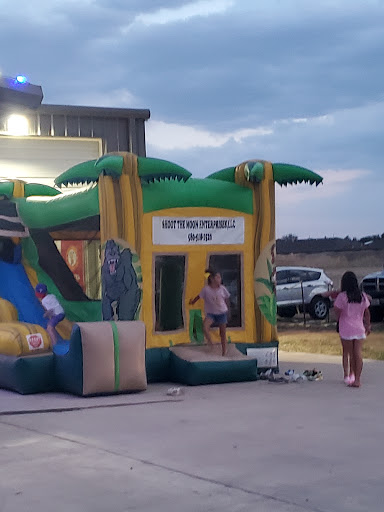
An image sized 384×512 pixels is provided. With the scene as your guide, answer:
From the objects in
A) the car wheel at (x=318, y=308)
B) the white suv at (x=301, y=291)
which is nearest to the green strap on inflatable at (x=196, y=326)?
the white suv at (x=301, y=291)

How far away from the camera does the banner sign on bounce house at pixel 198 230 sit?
40.8 feet

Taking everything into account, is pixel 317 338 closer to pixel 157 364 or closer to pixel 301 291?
pixel 301 291

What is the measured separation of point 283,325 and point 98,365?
13.3m

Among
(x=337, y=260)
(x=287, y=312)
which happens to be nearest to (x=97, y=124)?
(x=287, y=312)

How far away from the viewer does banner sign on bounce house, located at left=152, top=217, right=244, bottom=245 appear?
40.8ft

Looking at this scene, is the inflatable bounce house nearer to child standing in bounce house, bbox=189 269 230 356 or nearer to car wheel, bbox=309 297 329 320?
child standing in bounce house, bbox=189 269 230 356

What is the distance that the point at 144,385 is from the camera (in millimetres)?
Result: 11164

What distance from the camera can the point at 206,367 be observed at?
11.8 meters

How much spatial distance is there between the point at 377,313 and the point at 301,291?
2524mm

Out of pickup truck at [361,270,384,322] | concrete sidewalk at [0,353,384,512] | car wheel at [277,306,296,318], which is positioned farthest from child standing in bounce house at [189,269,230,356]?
car wheel at [277,306,296,318]

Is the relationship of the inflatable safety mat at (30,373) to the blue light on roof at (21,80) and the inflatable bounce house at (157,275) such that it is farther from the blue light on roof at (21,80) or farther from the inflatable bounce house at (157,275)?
the blue light on roof at (21,80)

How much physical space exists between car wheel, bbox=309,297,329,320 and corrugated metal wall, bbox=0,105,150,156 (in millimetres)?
9273

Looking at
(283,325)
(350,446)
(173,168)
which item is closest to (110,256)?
(173,168)

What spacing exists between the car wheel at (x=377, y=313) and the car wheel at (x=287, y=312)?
2.74 m
